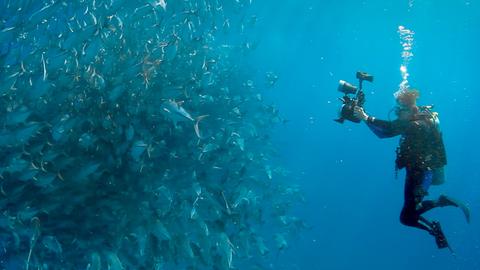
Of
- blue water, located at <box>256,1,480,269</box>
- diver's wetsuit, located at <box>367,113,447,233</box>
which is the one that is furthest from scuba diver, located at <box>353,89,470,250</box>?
blue water, located at <box>256,1,480,269</box>

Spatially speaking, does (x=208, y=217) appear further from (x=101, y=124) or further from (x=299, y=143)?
(x=299, y=143)

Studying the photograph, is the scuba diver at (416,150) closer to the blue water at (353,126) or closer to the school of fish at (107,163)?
the school of fish at (107,163)

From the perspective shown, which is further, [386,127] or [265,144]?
[265,144]

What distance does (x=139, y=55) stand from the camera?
30.3ft

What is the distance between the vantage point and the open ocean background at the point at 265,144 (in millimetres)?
7539

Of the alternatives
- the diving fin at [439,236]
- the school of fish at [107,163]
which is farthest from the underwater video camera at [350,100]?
the school of fish at [107,163]

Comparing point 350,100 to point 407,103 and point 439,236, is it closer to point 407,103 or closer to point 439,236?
point 407,103

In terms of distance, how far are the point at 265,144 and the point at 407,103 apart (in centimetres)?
812

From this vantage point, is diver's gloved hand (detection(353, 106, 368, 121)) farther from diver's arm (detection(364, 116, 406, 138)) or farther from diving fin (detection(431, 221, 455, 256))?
diving fin (detection(431, 221, 455, 256))

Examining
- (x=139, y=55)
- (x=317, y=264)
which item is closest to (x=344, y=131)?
(x=317, y=264)

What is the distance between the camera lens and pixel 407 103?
5902 mm

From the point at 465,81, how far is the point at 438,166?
68490mm

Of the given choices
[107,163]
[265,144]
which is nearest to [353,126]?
[265,144]

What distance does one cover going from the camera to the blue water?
3328 cm
